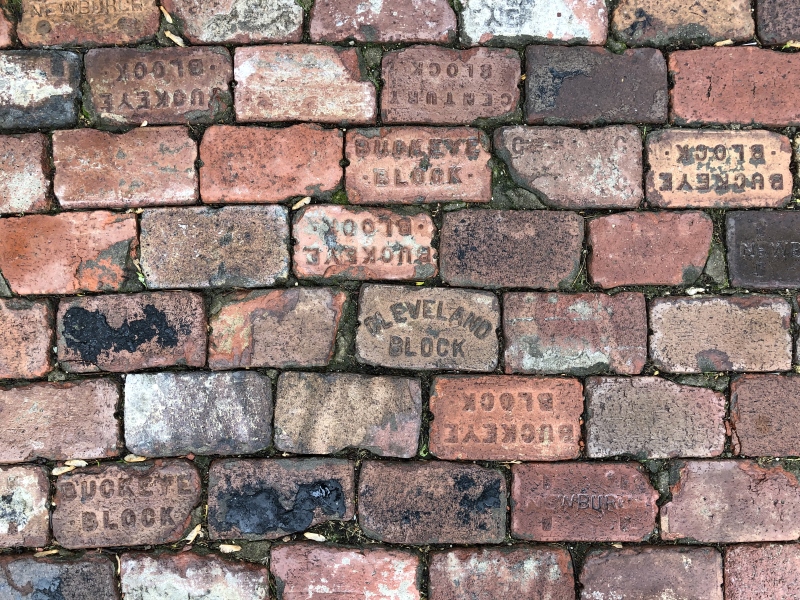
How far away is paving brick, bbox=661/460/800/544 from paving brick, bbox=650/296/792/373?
A: 0.40 meters

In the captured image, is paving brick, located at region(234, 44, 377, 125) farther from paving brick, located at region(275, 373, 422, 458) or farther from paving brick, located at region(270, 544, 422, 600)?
paving brick, located at region(270, 544, 422, 600)

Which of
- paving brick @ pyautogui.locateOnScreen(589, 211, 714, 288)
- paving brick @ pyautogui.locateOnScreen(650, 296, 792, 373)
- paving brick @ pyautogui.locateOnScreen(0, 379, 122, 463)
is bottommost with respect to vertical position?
paving brick @ pyautogui.locateOnScreen(0, 379, 122, 463)

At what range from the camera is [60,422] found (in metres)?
2.24

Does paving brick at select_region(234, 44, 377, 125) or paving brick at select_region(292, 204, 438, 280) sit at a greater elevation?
paving brick at select_region(234, 44, 377, 125)

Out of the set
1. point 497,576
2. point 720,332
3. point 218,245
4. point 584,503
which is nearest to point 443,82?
point 218,245

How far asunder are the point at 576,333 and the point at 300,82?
142cm

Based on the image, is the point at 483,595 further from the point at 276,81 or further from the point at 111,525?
the point at 276,81

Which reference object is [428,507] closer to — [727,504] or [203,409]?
[203,409]

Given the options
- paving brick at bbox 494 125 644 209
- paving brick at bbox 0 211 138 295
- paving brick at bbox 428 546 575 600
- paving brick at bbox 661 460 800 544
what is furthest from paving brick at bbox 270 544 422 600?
paving brick at bbox 494 125 644 209

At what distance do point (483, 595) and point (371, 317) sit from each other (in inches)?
44.6

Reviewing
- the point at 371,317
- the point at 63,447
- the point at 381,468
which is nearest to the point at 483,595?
the point at 381,468

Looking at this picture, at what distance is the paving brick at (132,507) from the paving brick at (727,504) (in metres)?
1.83

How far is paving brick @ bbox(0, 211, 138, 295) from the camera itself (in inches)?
88.0

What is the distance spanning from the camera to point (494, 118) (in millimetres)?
2264
